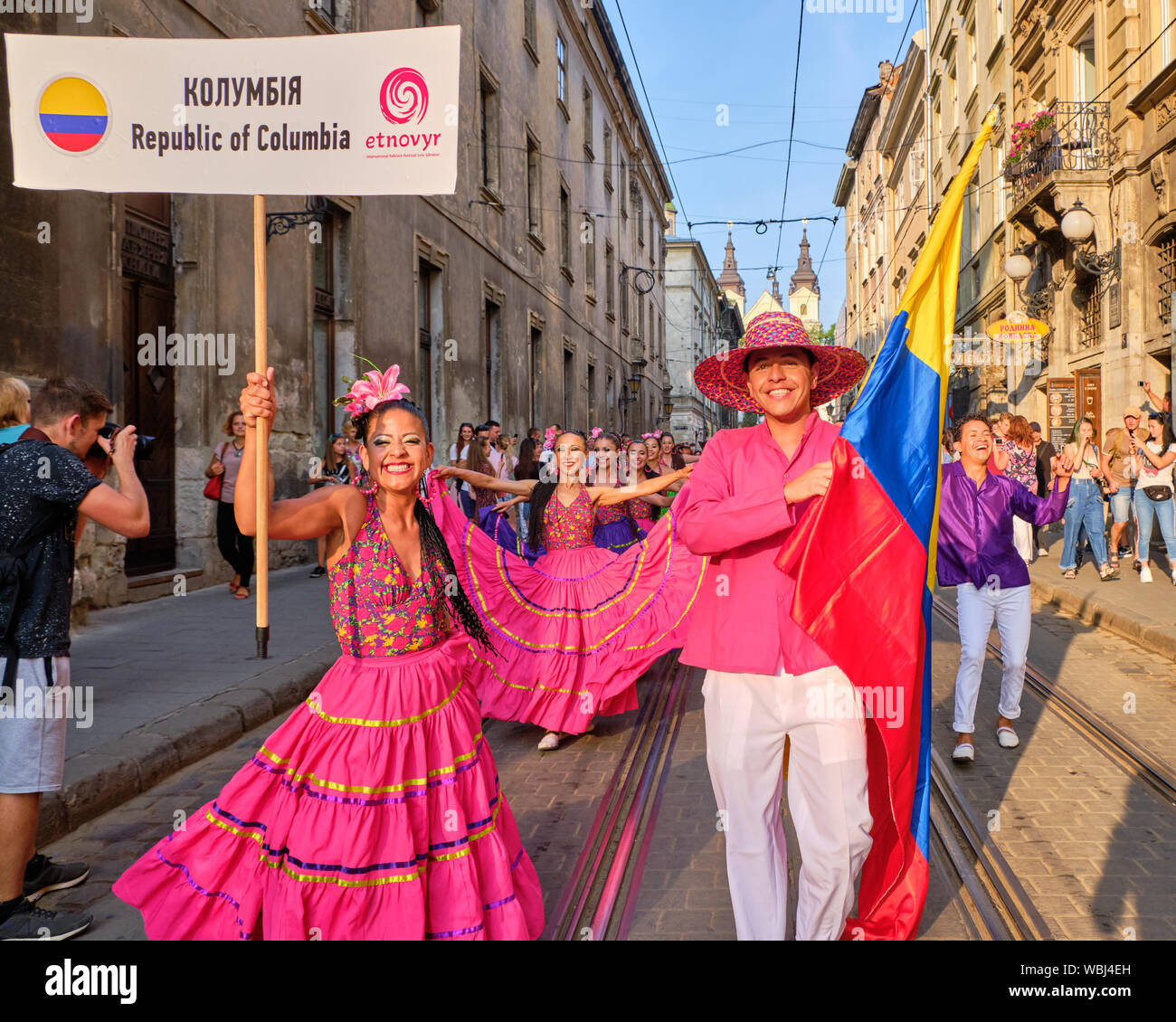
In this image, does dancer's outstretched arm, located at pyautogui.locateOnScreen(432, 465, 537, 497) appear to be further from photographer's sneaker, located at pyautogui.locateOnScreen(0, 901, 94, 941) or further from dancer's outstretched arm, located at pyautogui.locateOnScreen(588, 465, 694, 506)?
photographer's sneaker, located at pyautogui.locateOnScreen(0, 901, 94, 941)

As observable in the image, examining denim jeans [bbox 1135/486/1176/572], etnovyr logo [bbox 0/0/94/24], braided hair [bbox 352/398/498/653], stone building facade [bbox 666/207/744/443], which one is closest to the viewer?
braided hair [bbox 352/398/498/653]

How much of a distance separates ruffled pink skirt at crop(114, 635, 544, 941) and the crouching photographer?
0.57 m

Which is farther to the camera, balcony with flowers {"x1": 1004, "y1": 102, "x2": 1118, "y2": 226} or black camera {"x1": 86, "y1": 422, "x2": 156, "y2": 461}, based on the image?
balcony with flowers {"x1": 1004, "y1": 102, "x2": 1118, "y2": 226}

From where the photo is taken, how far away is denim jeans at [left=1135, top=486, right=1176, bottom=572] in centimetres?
1095

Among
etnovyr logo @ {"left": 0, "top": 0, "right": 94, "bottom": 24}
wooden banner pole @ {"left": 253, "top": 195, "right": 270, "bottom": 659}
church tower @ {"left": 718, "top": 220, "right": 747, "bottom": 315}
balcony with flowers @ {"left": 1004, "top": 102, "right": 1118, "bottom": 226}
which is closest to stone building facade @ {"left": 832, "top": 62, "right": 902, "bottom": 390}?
balcony with flowers @ {"left": 1004, "top": 102, "right": 1118, "bottom": 226}

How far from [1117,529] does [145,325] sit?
12.3 m

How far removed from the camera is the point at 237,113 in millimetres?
3250

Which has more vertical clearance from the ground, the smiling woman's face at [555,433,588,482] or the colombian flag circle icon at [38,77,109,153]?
the colombian flag circle icon at [38,77,109,153]

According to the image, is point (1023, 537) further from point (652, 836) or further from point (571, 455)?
point (652, 836)

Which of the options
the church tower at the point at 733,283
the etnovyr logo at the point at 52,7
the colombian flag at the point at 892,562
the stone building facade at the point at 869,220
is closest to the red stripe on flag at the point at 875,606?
the colombian flag at the point at 892,562

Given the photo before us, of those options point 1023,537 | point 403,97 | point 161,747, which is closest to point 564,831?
point 161,747

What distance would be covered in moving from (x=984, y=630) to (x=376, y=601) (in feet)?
12.7

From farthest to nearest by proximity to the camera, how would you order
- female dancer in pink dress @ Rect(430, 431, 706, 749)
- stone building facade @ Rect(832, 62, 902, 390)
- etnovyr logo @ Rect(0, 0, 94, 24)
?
stone building facade @ Rect(832, 62, 902, 390) → etnovyr logo @ Rect(0, 0, 94, 24) → female dancer in pink dress @ Rect(430, 431, 706, 749)

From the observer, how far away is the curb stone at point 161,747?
4.31 m
